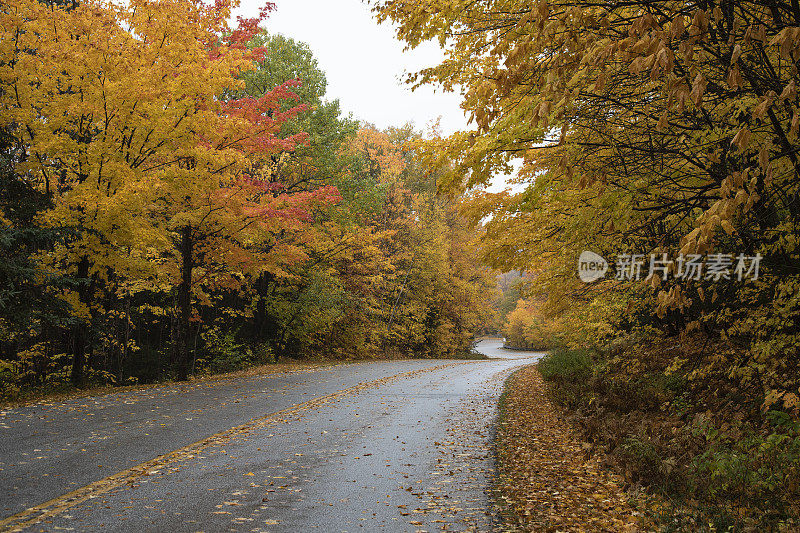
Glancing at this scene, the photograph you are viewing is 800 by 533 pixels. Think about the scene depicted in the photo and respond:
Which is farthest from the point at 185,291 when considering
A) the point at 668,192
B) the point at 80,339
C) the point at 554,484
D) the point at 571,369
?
the point at 668,192

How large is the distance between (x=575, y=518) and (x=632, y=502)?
753 mm

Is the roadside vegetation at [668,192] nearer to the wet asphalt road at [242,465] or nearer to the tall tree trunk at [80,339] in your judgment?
the wet asphalt road at [242,465]

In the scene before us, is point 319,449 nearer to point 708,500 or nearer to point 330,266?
point 708,500

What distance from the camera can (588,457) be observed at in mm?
7301

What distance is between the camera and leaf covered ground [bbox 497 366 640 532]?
4930 mm

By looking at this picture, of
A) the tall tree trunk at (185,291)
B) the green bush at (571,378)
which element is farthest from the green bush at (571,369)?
the tall tree trunk at (185,291)

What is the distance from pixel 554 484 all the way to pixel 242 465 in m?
3.78

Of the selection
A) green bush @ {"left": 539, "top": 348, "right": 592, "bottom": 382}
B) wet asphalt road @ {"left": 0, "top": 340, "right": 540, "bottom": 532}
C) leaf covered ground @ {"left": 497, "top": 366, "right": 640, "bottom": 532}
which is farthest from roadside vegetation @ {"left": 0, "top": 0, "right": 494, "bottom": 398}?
leaf covered ground @ {"left": 497, "top": 366, "right": 640, "bottom": 532}

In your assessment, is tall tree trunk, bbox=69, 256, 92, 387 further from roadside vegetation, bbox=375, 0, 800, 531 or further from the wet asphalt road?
roadside vegetation, bbox=375, 0, 800, 531

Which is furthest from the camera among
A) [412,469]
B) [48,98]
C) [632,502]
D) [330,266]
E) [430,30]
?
[330,266]

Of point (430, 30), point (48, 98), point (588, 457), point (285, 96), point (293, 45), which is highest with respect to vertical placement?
point (293, 45)

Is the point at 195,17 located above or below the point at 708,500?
above

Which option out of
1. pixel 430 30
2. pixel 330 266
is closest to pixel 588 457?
pixel 430 30

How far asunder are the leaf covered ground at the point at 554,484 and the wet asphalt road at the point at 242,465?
13.9 inches
